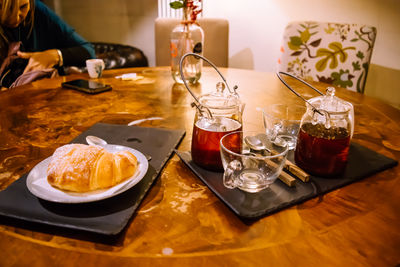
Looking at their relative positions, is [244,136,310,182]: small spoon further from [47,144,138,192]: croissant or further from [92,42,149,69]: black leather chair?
[92,42,149,69]: black leather chair

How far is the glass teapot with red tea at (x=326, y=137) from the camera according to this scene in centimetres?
64

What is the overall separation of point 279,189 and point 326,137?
15 centimetres

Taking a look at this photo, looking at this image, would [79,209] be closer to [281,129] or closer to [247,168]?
[247,168]

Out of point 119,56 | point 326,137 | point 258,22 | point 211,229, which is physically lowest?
point 119,56

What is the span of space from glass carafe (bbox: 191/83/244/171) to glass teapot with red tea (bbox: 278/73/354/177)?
0.48 feet

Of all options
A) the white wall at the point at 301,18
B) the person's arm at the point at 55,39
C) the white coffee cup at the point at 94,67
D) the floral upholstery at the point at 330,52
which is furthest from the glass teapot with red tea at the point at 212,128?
the white wall at the point at 301,18

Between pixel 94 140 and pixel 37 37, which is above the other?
pixel 37 37

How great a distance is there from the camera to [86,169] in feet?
1.87

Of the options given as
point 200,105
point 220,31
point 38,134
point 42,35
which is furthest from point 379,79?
point 42,35

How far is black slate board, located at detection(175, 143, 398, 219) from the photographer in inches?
22.0

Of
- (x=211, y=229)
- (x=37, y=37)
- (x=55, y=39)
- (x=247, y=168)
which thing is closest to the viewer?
(x=211, y=229)

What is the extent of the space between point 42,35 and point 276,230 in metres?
2.28

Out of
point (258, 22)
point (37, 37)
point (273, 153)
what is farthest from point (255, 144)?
point (258, 22)

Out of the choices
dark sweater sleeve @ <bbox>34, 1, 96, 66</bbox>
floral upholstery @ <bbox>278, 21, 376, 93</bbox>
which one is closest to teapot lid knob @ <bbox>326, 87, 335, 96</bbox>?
floral upholstery @ <bbox>278, 21, 376, 93</bbox>
